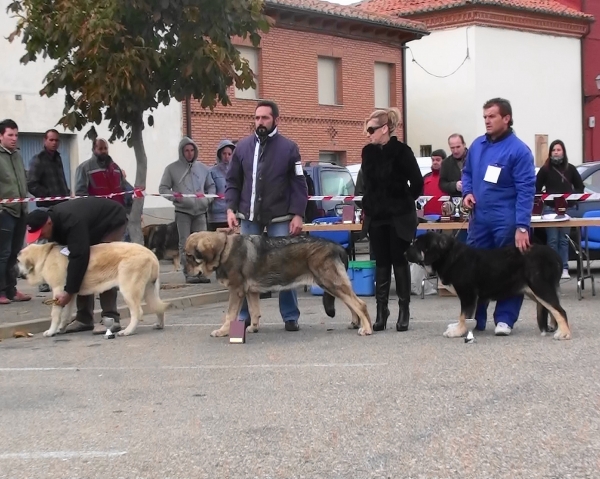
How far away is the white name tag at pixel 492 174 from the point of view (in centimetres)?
806

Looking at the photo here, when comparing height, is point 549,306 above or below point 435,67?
below

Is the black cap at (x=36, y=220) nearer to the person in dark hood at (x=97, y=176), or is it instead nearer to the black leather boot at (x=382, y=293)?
the black leather boot at (x=382, y=293)

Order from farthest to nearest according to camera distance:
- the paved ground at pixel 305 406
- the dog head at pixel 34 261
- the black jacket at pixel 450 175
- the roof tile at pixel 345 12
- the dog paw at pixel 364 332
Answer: the roof tile at pixel 345 12, the black jacket at pixel 450 175, the dog head at pixel 34 261, the dog paw at pixel 364 332, the paved ground at pixel 305 406

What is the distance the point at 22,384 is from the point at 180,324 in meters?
3.20

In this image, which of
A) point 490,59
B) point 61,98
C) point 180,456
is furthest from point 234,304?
point 490,59

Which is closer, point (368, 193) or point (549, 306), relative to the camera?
point (549, 306)

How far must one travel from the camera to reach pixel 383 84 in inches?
1227

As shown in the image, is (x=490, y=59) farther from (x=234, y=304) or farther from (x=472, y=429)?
(x=472, y=429)

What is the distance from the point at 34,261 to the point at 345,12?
21.7m

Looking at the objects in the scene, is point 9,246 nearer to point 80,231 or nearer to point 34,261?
point 34,261

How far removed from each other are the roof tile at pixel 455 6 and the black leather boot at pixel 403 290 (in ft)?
83.7

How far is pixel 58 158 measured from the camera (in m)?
12.8

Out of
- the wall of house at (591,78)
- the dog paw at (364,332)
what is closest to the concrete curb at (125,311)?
the dog paw at (364,332)

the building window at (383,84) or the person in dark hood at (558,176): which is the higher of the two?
the building window at (383,84)
